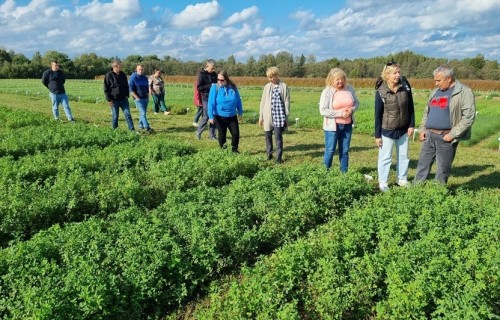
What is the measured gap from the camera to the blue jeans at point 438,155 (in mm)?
6859

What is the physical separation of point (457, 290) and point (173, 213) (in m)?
3.46

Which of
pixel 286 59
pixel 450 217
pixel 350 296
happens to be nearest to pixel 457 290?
pixel 350 296

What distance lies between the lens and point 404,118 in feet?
24.1

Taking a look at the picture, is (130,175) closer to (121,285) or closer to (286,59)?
(121,285)

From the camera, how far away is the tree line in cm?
5991

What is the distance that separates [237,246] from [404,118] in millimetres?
4223

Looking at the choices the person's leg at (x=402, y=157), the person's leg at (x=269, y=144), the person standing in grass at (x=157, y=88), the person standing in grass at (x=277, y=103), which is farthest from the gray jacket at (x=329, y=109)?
the person standing in grass at (x=157, y=88)

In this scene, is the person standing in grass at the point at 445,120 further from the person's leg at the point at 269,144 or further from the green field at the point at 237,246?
the person's leg at the point at 269,144

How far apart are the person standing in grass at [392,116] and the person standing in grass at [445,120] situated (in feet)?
1.18

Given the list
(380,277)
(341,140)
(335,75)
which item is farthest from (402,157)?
(380,277)

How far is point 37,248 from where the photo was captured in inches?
176

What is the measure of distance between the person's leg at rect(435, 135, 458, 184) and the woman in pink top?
5.77 ft

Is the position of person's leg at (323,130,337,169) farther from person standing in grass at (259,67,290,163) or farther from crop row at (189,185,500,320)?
crop row at (189,185,500,320)

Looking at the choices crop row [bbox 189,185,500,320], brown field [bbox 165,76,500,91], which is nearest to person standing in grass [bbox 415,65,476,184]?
crop row [bbox 189,185,500,320]
